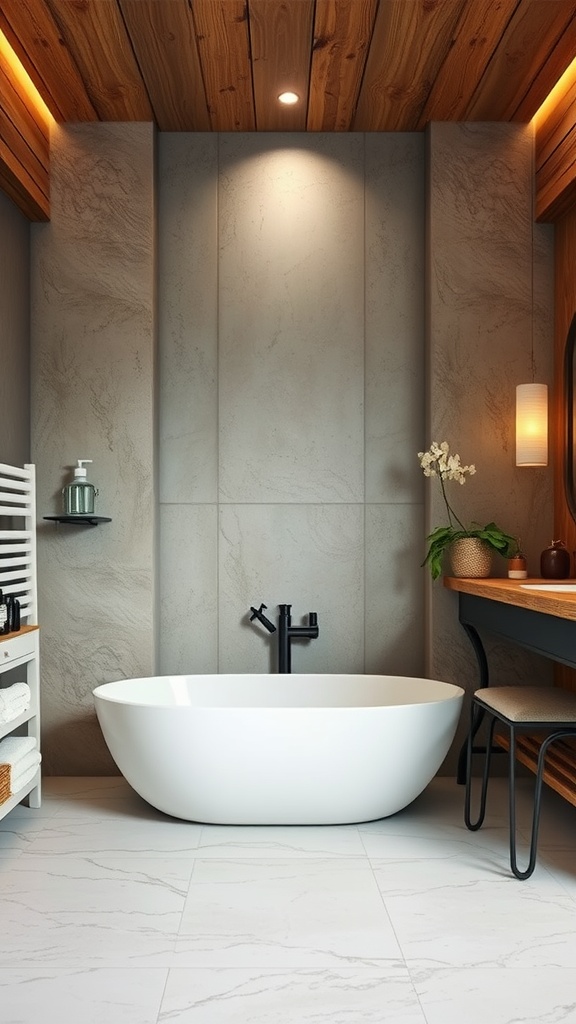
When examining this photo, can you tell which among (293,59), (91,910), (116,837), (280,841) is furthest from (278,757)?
(293,59)

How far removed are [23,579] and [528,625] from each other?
1.97 meters

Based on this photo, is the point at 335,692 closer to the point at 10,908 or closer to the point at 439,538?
the point at 439,538

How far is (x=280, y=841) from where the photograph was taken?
3115 mm

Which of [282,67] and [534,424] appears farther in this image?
[534,424]

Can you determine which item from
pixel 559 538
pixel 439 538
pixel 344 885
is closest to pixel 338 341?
pixel 439 538

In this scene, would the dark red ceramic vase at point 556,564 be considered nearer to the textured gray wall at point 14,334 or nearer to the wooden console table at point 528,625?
the wooden console table at point 528,625

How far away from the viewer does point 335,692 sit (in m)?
3.90

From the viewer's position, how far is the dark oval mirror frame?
3738 millimetres

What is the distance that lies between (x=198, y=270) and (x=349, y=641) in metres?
1.77

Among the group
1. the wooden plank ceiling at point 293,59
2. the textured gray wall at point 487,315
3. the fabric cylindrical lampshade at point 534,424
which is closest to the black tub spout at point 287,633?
the textured gray wall at point 487,315

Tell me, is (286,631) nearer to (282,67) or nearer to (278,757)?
(278,757)

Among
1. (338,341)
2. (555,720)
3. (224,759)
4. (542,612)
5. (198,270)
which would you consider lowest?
(224,759)

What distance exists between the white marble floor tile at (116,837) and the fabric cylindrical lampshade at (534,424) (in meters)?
1.91

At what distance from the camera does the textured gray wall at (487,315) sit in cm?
400
